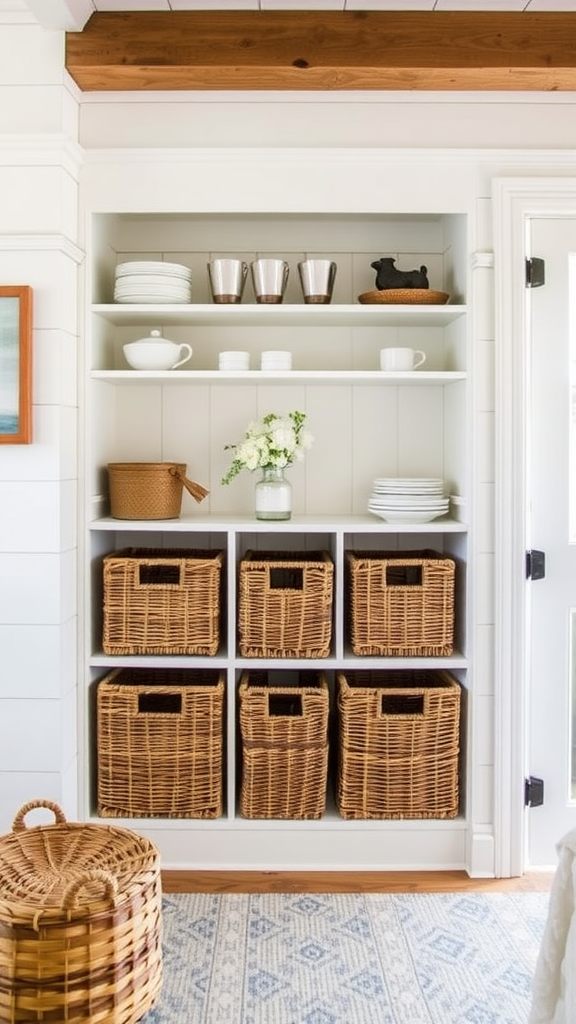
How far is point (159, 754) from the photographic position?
106 inches

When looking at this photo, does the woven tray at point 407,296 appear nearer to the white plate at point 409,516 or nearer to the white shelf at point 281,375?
the white shelf at point 281,375

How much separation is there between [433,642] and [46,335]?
1534 millimetres

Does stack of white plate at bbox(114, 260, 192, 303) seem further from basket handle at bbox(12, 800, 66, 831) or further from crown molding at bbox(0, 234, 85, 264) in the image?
basket handle at bbox(12, 800, 66, 831)

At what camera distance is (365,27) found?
8.09ft

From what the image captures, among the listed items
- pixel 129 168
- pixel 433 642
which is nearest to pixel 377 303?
pixel 129 168

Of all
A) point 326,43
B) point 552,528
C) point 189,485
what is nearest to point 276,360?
point 189,485

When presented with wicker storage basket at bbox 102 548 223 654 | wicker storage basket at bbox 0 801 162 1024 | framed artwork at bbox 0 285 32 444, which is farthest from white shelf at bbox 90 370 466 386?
wicker storage basket at bbox 0 801 162 1024

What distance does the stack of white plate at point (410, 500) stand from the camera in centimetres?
274

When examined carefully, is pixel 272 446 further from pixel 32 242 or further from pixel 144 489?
pixel 32 242

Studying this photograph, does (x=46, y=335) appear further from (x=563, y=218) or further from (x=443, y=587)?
(x=563, y=218)

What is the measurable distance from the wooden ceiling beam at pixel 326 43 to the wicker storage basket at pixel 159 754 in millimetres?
1894

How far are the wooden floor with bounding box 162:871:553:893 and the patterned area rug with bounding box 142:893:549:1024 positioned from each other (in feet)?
0.14

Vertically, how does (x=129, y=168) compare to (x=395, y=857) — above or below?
above

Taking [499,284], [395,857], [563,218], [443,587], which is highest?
[563,218]
